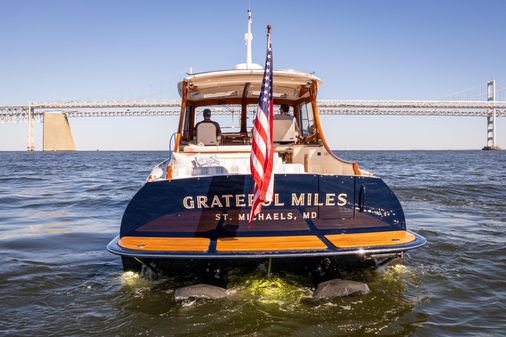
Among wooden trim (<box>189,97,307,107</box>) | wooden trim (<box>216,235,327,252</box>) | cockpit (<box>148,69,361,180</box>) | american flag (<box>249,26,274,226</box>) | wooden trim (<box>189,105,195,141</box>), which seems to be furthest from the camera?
wooden trim (<box>189,97,307,107</box>)

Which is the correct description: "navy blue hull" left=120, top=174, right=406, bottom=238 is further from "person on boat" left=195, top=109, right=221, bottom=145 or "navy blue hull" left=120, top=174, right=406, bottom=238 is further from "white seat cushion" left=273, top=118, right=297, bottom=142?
"person on boat" left=195, top=109, right=221, bottom=145

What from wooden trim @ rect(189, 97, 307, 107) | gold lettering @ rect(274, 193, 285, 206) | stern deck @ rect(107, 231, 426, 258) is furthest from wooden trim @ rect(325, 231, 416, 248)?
wooden trim @ rect(189, 97, 307, 107)

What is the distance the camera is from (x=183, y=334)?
4469 mm

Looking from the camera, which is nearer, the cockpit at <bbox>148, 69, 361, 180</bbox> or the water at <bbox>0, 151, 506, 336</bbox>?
the water at <bbox>0, 151, 506, 336</bbox>

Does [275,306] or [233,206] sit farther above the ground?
[233,206]

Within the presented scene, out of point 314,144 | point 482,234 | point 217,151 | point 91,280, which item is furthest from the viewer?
point 482,234

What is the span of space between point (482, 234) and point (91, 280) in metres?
7.24

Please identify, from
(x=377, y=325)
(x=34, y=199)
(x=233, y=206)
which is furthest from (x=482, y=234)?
(x=34, y=199)

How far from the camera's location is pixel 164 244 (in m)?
5.17

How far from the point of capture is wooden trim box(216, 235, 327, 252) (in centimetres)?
491

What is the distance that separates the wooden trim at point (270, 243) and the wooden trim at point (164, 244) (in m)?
0.20

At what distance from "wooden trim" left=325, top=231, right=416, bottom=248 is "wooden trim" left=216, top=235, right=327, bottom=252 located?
0.21 meters

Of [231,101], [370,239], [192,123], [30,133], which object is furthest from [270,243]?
[30,133]

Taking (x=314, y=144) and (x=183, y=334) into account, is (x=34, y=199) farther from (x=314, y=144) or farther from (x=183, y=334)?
(x=183, y=334)
